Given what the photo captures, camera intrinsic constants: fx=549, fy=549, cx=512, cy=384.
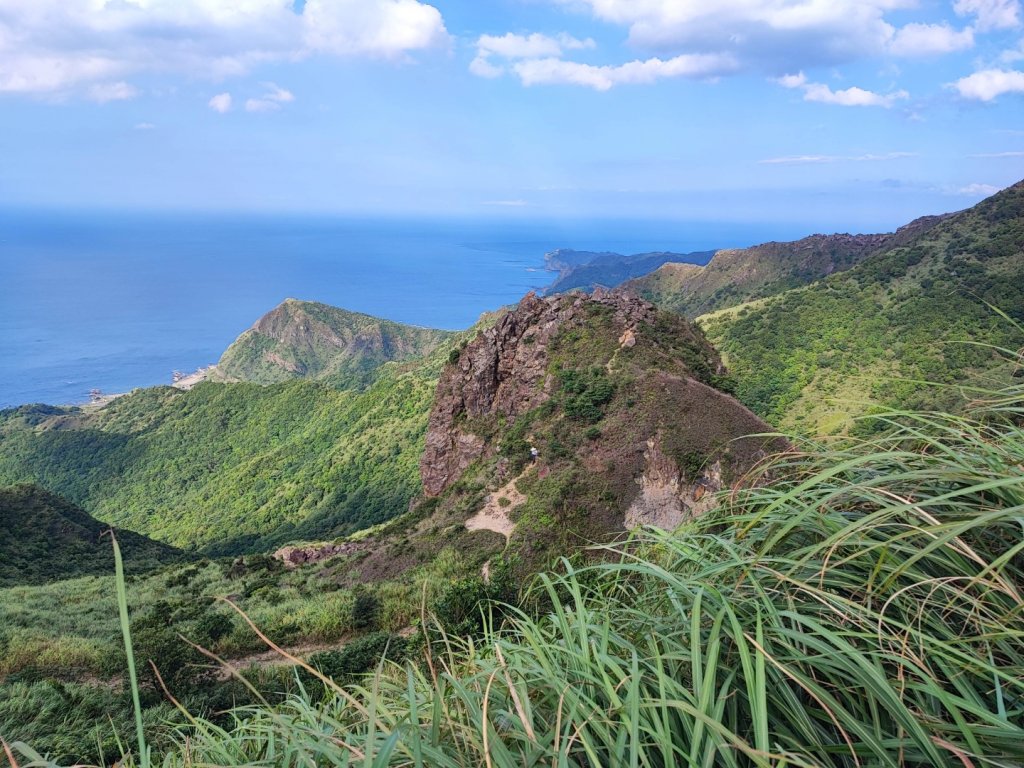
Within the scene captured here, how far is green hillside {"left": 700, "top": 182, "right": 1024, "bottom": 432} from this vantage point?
34.8 metres

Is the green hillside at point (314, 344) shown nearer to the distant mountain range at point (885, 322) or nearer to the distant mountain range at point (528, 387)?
the distant mountain range at point (528, 387)

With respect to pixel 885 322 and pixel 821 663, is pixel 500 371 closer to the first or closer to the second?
pixel 821 663

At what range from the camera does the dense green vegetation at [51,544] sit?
2434cm

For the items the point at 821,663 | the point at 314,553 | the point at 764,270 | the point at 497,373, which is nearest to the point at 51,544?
the point at 314,553

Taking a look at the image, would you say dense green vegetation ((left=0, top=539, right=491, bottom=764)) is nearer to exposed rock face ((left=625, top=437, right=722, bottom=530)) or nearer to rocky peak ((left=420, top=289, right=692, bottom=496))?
exposed rock face ((left=625, top=437, right=722, bottom=530))

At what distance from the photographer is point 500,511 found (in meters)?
20.3

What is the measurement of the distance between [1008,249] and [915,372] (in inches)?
748

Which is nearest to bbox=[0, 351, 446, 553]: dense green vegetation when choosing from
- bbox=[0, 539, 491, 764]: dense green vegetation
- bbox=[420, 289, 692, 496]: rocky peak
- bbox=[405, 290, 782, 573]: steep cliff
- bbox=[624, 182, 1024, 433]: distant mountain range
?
bbox=[420, 289, 692, 496]: rocky peak

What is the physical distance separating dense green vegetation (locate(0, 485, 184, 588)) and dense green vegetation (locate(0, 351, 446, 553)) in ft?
31.7

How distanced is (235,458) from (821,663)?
68.8 meters

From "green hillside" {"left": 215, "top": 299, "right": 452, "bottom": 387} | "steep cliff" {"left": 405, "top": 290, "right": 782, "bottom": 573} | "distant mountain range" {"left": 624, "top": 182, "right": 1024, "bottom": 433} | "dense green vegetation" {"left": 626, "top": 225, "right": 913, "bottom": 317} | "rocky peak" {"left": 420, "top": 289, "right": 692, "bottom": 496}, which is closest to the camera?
"steep cliff" {"left": 405, "top": 290, "right": 782, "bottom": 573}

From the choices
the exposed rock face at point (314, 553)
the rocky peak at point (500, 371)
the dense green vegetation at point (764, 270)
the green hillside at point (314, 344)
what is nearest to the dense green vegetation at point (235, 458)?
the rocky peak at point (500, 371)

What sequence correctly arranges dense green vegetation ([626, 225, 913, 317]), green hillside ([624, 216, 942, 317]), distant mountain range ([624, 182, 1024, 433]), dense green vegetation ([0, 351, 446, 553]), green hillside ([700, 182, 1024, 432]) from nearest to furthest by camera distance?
distant mountain range ([624, 182, 1024, 433]) → green hillside ([700, 182, 1024, 432]) → dense green vegetation ([0, 351, 446, 553]) → green hillside ([624, 216, 942, 317]) → dense green vegetation ([626, 225, 913, 317])

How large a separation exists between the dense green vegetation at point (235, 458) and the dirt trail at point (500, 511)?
56.3ft
